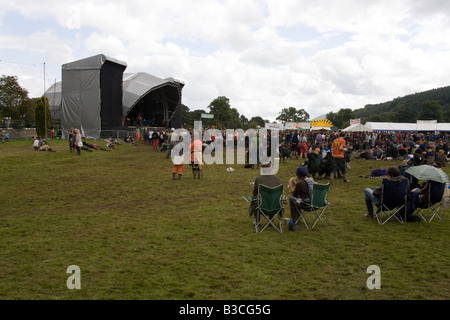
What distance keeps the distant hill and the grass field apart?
8996 cm

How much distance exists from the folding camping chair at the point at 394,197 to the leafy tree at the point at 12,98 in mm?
58634

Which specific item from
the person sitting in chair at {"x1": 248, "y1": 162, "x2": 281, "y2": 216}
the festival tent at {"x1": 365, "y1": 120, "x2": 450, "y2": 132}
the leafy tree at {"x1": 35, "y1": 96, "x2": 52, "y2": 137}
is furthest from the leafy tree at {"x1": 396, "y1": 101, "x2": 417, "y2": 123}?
the person sitting in chair at {"x1": 248, "y1": 162, "x2": 281, "y2": 216}

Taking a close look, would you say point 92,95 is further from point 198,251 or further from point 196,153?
point 198,251

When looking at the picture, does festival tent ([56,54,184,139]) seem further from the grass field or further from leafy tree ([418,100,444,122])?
leafy tree ([418,100,444,122])

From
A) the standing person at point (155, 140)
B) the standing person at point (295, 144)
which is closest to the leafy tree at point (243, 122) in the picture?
the standing person at point (155, 140)

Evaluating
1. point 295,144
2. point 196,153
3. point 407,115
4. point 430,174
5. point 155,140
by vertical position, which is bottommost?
point 430,174

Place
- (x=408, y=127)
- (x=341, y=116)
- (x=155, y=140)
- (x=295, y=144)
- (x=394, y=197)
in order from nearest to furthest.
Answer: (x=394, y=197) < (x=295, y=144) < (x=155, y=140) < (x=408, y=127) < (x=341, y=116)

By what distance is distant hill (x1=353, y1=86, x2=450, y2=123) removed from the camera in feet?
306

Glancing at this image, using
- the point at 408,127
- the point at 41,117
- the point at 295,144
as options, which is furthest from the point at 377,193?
the point at 408,127

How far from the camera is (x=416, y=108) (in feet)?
379

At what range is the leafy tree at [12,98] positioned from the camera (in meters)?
53.4

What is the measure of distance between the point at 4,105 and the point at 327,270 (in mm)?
60752

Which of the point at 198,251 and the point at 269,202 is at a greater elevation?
the point at 269,202

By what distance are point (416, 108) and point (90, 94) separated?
112 metres
